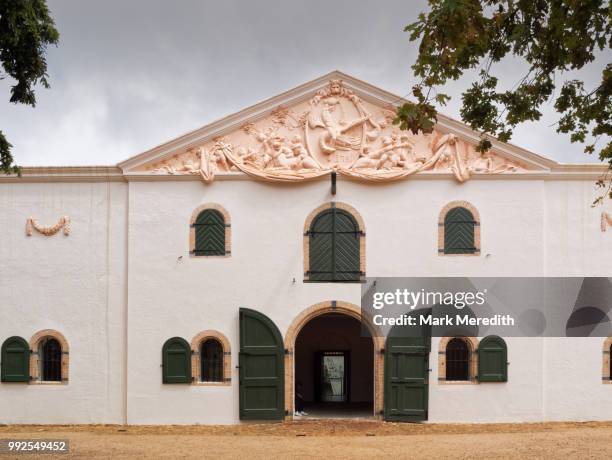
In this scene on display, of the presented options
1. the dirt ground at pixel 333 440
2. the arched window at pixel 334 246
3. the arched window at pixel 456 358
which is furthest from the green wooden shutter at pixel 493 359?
the arched window at pixel 334 246

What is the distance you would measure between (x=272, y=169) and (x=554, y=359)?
8696 millimetres

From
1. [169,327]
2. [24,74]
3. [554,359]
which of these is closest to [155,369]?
[169,327]

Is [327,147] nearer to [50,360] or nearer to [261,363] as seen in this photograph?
[261,363]

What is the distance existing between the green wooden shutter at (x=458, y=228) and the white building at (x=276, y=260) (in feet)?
0.17

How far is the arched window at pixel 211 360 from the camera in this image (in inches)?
744

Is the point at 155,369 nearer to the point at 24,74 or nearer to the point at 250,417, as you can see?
the point at 250,417

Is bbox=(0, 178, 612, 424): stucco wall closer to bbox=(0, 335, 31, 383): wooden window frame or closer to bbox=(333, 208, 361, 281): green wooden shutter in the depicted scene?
bbox=(0, 335, 31, 383): wooden window frame

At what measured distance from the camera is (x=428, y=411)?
18.5 m

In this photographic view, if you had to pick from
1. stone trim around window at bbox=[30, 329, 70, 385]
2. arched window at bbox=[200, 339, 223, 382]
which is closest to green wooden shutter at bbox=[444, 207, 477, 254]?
arched window at bbox=[200, 339, 223, 382]

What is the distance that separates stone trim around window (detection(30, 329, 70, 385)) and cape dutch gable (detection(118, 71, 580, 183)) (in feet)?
15.2

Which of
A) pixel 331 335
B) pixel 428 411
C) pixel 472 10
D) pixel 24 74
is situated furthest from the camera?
pixel 331 335

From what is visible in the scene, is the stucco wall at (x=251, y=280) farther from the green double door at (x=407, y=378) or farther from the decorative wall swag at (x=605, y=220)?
the green double door at (x=407, y=378)

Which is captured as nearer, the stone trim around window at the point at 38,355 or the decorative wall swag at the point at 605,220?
the decorative wall swag at the point at 605,220

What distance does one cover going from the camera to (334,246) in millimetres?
18750
